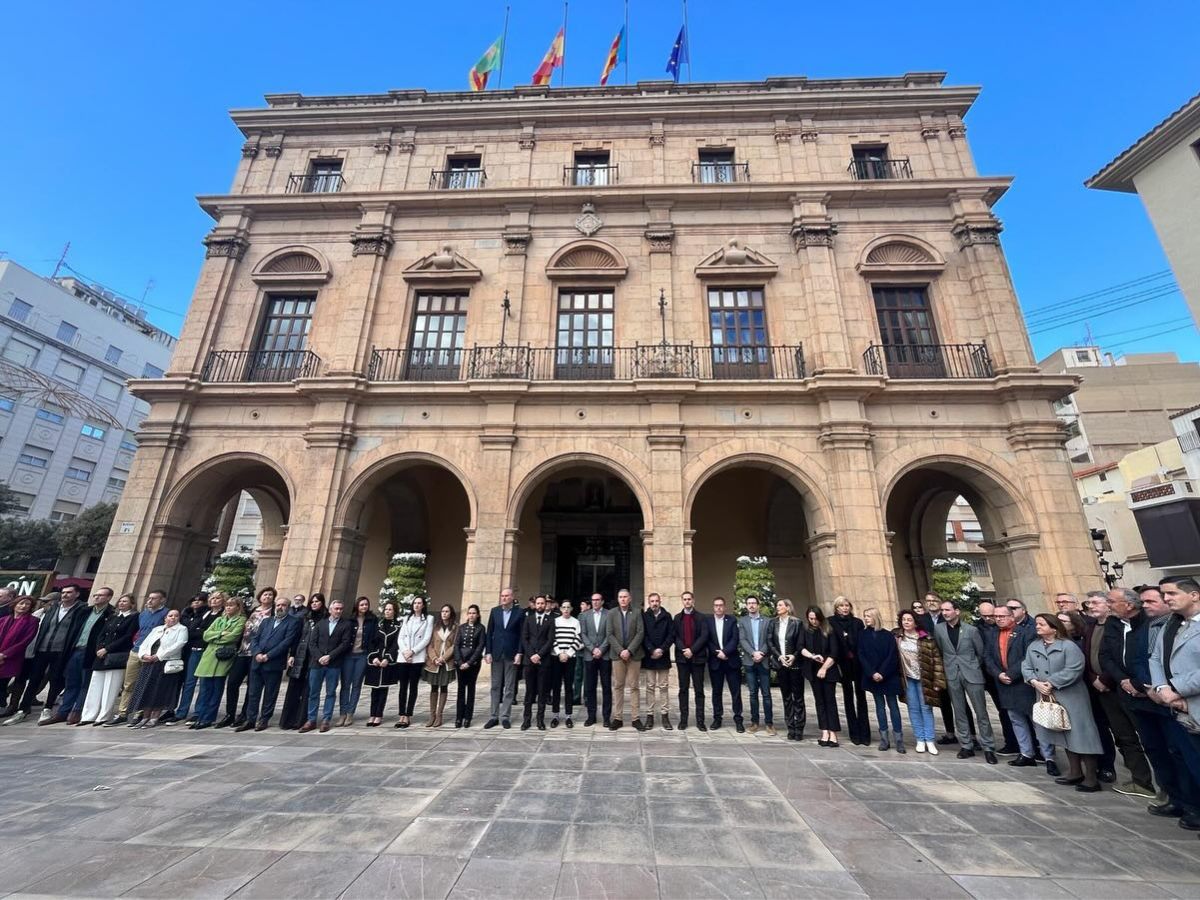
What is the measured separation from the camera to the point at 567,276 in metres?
13.3

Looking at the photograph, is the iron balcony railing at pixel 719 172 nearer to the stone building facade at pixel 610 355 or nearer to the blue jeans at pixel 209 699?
the stone building facade at pixel 610 355

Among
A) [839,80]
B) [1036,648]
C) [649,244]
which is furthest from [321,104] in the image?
[1036,648]

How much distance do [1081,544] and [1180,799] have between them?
26.9 ft

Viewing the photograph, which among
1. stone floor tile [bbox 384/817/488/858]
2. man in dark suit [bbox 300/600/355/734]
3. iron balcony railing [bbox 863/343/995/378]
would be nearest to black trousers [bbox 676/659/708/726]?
stone floor tile [bbox 384/817/488/858]

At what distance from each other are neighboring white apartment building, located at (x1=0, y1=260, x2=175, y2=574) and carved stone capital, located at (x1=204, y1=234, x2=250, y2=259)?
22160mm

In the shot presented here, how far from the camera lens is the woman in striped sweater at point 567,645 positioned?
277 inches

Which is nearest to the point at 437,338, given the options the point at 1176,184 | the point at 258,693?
the point at 258,693

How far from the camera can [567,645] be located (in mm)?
7094

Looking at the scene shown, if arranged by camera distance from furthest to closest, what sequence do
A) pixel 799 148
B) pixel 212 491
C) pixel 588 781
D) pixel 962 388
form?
pixel 799 148 < pixel 212 491 < pixel 962 388 < pixel 588 781

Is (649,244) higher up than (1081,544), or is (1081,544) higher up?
(649,244)

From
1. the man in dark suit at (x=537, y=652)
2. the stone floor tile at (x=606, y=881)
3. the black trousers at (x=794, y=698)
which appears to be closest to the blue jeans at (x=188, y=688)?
the man in dark suit at (x=537, y=652)

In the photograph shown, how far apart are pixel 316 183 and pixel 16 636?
43.7 feet

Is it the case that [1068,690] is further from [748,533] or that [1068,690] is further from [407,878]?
[748,533]

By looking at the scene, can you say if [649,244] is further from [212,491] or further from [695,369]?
[212,491]
